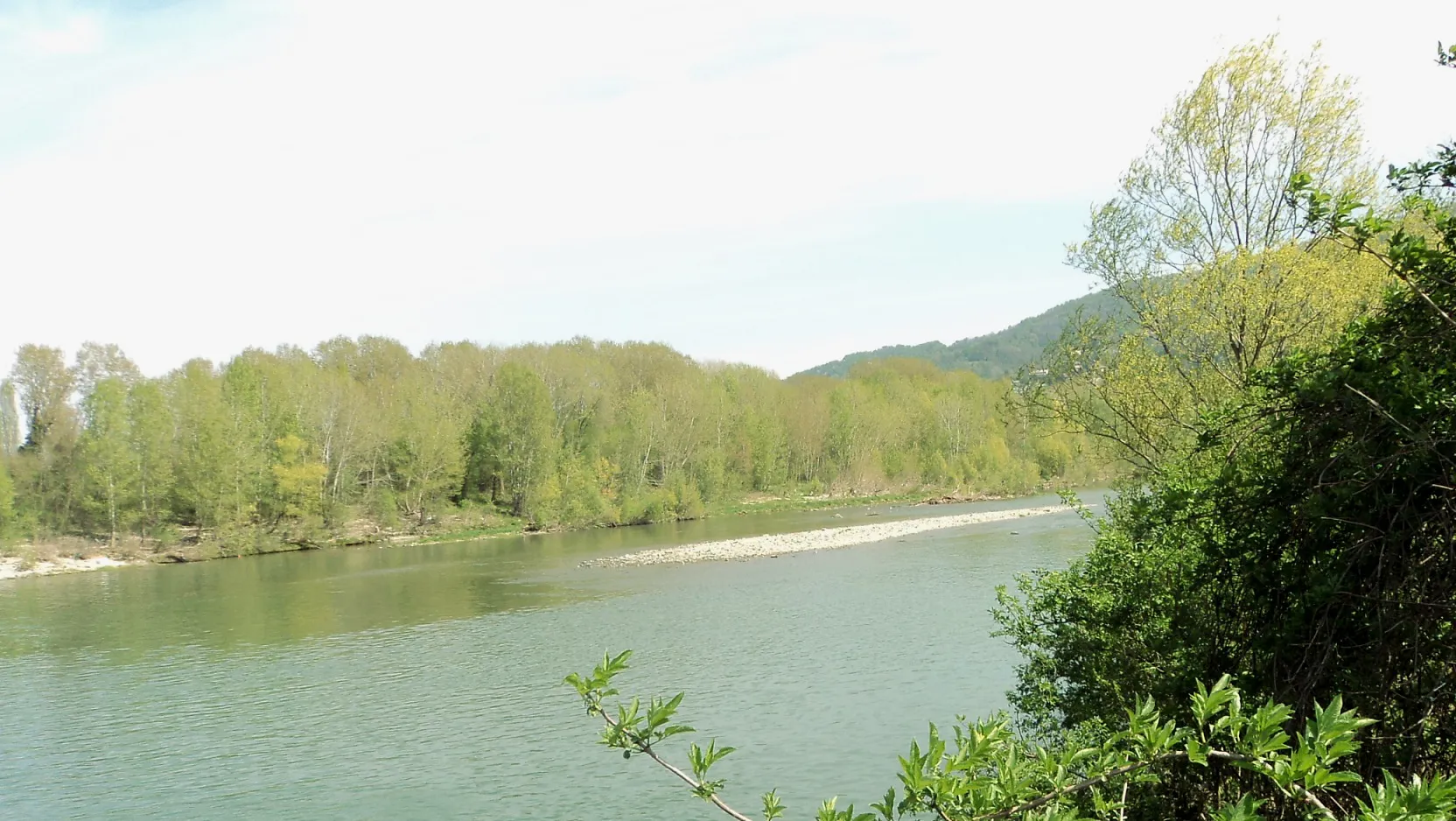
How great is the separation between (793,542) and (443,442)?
28993 millimetres

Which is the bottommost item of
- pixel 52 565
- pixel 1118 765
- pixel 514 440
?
pixel 52 565

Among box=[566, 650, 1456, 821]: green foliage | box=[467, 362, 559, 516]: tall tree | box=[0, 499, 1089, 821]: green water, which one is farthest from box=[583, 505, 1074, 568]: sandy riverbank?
box=[566, 650, 1456, 821]: green foliage

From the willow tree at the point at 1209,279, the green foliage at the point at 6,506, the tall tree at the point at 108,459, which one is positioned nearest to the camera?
the willow tree at the point at 1209,279

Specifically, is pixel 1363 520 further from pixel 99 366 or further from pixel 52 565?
pixel 99 366

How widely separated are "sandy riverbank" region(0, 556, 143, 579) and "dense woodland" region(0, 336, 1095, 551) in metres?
3.38

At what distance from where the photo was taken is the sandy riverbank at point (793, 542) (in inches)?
1752

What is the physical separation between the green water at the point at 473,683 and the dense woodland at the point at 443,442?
56.9ft

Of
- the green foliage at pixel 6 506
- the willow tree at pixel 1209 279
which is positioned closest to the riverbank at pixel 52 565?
the green foliage at pixel 6 506

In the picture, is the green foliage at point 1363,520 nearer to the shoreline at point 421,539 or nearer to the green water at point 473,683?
the green water at point 473,683

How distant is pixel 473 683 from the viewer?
884 inches

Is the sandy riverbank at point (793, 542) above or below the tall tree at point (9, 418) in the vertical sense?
below

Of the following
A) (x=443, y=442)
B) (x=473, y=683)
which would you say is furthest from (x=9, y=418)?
(x=473, y=683)

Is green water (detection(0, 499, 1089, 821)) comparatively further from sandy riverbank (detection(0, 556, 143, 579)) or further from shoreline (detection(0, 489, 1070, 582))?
shoreline (detection(0, 489, 1070, 582))

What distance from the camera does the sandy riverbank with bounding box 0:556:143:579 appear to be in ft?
161
